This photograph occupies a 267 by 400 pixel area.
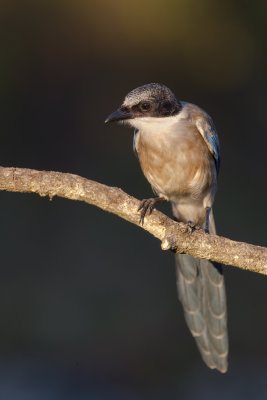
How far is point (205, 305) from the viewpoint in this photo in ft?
13.0

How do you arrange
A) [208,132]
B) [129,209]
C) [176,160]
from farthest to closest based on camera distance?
[208,132] < [176,160] < [129,209]

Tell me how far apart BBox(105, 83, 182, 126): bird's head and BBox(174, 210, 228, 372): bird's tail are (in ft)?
3.27

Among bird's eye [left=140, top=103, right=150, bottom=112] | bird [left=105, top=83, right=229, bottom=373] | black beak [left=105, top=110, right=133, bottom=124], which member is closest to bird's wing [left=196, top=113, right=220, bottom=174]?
bird [left=105, top=83, right=229, bottom=373]

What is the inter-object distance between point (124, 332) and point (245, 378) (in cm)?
116

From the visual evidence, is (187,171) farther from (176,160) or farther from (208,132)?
(208,132)

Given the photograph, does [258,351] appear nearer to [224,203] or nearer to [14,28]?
[224,203]

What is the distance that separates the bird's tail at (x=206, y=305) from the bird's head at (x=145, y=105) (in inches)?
39.2

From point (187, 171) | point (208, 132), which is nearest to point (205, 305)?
point (187, 171)

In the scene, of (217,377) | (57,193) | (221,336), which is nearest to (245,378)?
(217,377)

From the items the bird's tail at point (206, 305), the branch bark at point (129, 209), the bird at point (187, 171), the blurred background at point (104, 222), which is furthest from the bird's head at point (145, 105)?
the blurred background at point (104, 222)

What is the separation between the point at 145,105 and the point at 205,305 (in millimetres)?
1453

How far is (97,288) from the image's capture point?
5.62 meters

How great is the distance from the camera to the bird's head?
3.35 meters

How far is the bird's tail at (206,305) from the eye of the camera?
12.7ft
